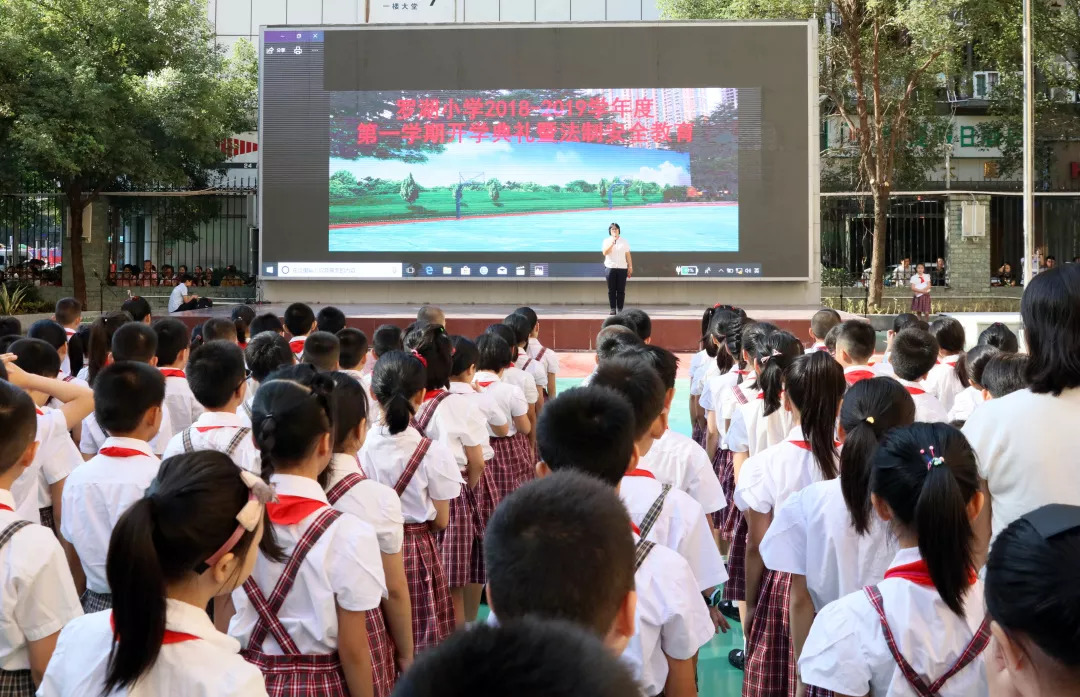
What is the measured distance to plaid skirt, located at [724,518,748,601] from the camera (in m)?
3.59

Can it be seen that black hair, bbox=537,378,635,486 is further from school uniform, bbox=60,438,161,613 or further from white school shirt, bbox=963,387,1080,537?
school uniform, bbox=60,438,161,613

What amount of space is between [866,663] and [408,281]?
13657 mm

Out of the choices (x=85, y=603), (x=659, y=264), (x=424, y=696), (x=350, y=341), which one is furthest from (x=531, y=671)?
(x=659, y=264)

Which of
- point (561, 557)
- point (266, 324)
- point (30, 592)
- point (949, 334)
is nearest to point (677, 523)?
point (561, 557)

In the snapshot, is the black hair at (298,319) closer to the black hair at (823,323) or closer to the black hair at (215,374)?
the black hair at (215,374)

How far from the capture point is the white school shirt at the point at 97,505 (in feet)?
8.09

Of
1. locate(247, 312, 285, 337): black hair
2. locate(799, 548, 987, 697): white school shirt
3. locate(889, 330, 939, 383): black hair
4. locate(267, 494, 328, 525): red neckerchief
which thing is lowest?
locate(799, 548, 987, 697): white school shirt

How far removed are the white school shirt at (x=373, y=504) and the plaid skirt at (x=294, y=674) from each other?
40 centimetres

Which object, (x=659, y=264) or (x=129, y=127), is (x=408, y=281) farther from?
(x=129, y=127)

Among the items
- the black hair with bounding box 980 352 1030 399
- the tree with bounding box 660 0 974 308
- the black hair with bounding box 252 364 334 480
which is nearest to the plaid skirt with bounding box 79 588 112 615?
the black hair with bounding box 252 364 334 480

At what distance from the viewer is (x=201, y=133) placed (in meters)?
16.2

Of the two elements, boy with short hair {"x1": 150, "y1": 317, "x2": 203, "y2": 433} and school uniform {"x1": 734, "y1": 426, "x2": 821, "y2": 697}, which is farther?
boy with short hair {"x1": 150, "y1": 317, "x2": 203, "y2": 433}

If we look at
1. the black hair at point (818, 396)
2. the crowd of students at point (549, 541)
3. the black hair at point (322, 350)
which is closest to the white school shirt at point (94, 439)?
the crowd of students at point (549, 541)

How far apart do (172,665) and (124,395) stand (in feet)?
4.24
